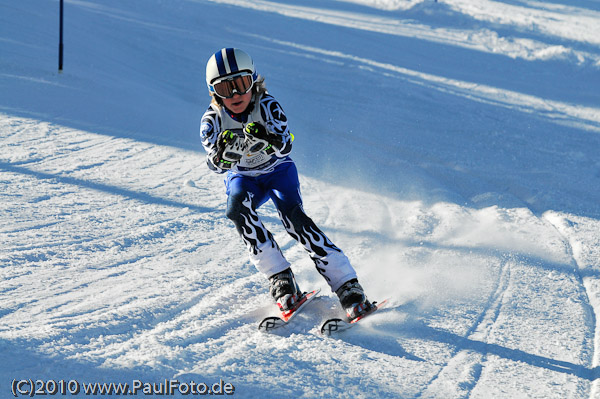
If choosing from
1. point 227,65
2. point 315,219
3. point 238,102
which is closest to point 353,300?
point 238,102

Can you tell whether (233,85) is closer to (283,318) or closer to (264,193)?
(264,193)

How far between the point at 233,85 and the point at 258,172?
2.07ft

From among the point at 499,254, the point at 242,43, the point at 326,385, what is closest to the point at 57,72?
the point at 242,43

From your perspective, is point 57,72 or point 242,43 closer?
point 57,72

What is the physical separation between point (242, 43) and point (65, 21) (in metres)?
3.99

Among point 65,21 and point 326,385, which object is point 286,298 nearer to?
point 326,385

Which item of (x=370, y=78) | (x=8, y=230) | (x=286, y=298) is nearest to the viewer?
(x=286, y=298)

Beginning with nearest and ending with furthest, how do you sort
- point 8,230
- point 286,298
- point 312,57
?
point 286,298, point 8,230, point 312,57

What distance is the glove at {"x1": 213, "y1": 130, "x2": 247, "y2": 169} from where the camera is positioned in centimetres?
381

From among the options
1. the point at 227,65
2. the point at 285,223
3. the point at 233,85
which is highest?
the point at 227,65

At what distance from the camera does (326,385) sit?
3127 millimetres

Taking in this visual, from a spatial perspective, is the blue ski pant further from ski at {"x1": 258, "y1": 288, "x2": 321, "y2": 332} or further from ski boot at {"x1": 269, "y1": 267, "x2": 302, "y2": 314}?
ski at {"x1": 258, "y1": 288, "x2": 321, "y2": 332}

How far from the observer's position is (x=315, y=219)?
19.2 feet
